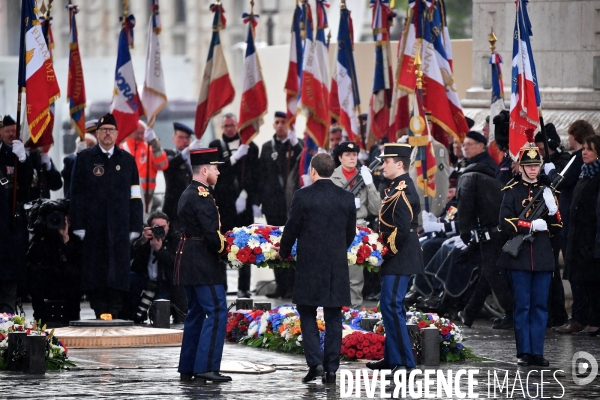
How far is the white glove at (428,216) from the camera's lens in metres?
17.2

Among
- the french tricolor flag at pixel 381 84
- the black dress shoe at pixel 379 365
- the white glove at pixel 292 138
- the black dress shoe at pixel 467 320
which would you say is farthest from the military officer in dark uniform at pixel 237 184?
the black dress shoe at pixel 379 365

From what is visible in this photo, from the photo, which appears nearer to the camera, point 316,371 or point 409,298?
point 316,371

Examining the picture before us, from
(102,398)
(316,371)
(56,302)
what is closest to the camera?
(102,398)

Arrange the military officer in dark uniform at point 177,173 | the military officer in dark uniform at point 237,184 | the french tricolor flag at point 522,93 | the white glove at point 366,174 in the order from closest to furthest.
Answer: the french tricolor flag at point 522,93 < the white glove at point 366,174 < the military officer in dark uniform at point 177,173 < the military officer in dark uniform at point 237,184

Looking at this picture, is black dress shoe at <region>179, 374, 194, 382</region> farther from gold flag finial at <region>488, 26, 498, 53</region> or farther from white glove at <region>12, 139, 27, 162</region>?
gold flag finial at <region>488, 26, 498, 53</region>

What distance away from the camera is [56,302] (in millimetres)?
15914

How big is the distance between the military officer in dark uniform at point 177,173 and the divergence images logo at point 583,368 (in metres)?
6.87

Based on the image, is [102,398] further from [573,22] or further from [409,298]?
[573,22]

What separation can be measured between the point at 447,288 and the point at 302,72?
4.63 metres

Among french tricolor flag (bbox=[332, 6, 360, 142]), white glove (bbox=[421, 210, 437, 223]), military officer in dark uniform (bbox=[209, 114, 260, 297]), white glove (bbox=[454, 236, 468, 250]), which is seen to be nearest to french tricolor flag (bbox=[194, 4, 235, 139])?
military officer in dark uniform (bbox=[209, 114, 260, 297])

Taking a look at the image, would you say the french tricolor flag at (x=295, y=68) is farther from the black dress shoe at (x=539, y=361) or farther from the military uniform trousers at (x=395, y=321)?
the military uniform trousers at (x=395, y=321)

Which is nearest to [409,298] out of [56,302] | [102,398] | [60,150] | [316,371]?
[56,302]

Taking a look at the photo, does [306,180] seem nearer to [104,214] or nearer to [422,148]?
[422,148]

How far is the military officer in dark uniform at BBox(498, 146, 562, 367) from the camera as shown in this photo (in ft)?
41.5
